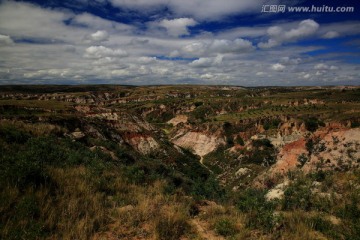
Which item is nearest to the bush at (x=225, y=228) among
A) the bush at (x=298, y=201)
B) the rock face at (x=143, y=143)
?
the bush at (x=298, y=201)

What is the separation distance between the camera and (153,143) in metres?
43.3

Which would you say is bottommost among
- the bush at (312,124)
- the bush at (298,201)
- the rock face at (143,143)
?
the rock face at (143,143)

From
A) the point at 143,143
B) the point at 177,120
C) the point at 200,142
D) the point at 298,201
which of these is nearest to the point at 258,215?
the point at 298,201

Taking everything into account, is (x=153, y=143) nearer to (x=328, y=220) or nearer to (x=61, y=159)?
(x=61, y=159)

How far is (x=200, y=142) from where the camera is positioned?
215 feet

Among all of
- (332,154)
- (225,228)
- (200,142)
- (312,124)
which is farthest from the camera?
(200,142)

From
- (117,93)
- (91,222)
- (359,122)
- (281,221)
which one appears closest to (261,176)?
(359,122)

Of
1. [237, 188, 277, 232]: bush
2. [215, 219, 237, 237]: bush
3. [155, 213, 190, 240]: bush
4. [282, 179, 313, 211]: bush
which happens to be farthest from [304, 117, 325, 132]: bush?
[155, 213, 190, 240]: bush

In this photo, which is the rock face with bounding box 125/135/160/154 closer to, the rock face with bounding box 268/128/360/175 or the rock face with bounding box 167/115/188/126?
the rock face with bounding box 268/128/360/175

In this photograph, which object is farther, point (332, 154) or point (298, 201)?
point (332, 154)

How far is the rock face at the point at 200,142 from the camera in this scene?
62.8 m

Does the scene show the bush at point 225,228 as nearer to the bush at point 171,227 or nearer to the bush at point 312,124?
the bush at point 171,227

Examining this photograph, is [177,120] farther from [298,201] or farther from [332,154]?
[298,201]

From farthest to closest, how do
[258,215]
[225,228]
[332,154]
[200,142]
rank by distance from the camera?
[200,142]
[332,154]
[258,215]
[225,228]
